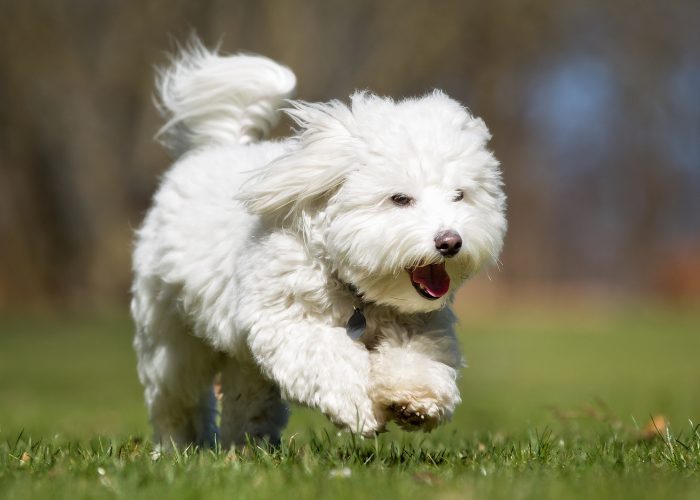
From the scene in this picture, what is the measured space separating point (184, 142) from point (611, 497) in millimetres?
3744

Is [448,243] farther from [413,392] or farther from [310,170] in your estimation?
[310,170]

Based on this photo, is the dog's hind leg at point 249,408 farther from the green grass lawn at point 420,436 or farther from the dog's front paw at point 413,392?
the dog's front paw at point 413,392

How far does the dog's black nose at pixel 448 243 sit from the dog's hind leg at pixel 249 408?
6.00 feet

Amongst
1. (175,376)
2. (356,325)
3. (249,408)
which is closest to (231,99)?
(175,376)

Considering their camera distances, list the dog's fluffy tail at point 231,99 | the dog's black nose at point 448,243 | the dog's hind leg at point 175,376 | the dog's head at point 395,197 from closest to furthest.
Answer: the dog's black nose at point 448,243 < the dog's head at point 395,197 < the dog's hind leg at point 175,376 < the dog's fluffy tail at point 231,99

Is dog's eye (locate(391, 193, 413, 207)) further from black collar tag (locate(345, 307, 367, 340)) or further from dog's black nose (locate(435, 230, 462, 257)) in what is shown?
black collar tag (locate(345, 307, 367, 340))

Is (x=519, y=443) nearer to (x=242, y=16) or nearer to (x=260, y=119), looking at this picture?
(x=260, y=119)

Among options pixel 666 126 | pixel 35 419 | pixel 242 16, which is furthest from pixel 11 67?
pixel 666 126

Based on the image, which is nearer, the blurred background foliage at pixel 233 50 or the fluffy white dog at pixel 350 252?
the fluffy white dog at pixel 350 252

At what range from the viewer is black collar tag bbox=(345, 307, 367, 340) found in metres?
4.50

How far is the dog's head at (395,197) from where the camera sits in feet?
13.7

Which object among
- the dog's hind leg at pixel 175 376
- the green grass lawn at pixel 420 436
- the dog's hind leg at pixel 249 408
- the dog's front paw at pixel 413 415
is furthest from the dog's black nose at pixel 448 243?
the dog's hind leg at pixel 175 376

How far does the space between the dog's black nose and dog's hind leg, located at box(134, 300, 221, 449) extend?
6.40 feet

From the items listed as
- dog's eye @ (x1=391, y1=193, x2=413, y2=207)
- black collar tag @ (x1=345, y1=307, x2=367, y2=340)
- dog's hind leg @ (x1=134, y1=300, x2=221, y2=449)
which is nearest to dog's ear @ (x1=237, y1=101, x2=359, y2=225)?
dog's eye @ (x1=391, y1=193, x2=413, y2=207)
